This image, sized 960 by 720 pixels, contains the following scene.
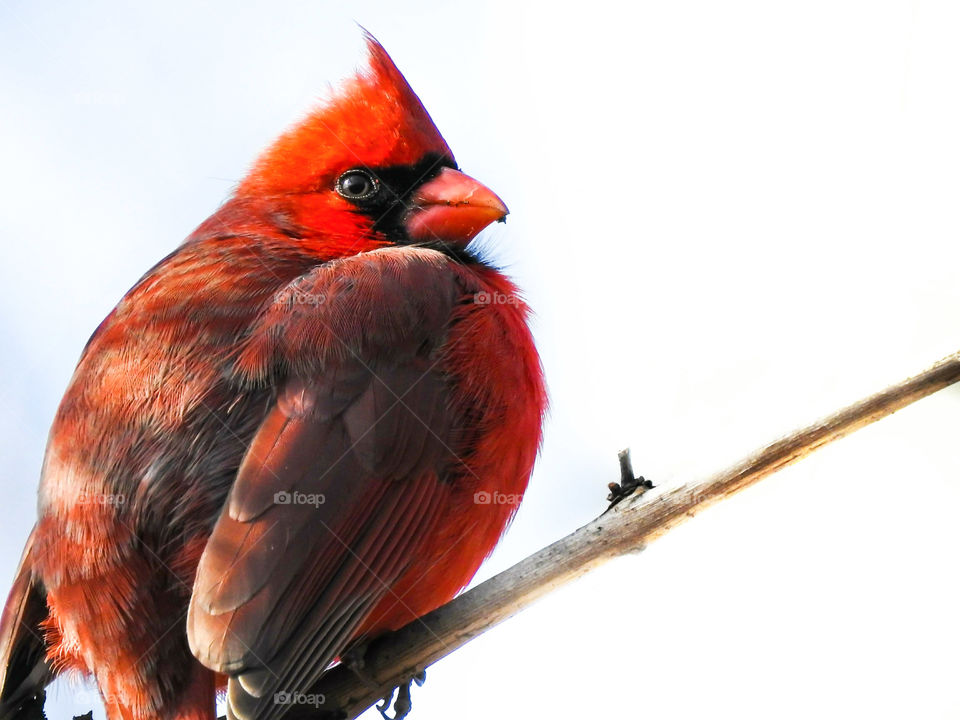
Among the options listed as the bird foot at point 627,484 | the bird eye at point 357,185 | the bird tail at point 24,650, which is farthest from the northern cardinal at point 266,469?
the bird foot at point 627,484

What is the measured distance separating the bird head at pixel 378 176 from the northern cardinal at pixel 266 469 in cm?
5

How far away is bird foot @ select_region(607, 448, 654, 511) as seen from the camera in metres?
1.92

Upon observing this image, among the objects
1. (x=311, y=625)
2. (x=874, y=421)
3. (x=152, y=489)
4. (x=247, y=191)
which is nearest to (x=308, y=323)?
(x=152, y=489)

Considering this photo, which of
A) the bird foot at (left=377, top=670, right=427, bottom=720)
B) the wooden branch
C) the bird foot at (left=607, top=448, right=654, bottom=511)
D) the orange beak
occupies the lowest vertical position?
the bird foot at (left=377, top=670, right=427, bottom=720)

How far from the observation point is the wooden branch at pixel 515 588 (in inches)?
73.8

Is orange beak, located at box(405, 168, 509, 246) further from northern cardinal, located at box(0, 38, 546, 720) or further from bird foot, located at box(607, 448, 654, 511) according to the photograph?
bird foot, located at box(607, 448, 654, 511)

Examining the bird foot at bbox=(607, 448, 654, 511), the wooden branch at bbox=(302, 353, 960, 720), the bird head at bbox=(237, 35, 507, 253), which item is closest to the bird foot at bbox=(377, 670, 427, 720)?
the wooden branch at bbox=(302, 353, 960, 720)

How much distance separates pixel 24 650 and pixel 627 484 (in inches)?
41.3

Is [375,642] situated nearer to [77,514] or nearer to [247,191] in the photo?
[77,514]

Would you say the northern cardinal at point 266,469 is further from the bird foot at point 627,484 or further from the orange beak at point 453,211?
the bird foot at point 627,484

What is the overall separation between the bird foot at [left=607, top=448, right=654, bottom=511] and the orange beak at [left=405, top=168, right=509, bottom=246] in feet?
2.11

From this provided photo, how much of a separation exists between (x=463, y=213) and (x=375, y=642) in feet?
2.83

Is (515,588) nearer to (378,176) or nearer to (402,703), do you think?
(402,703)

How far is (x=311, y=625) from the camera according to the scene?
172cm
